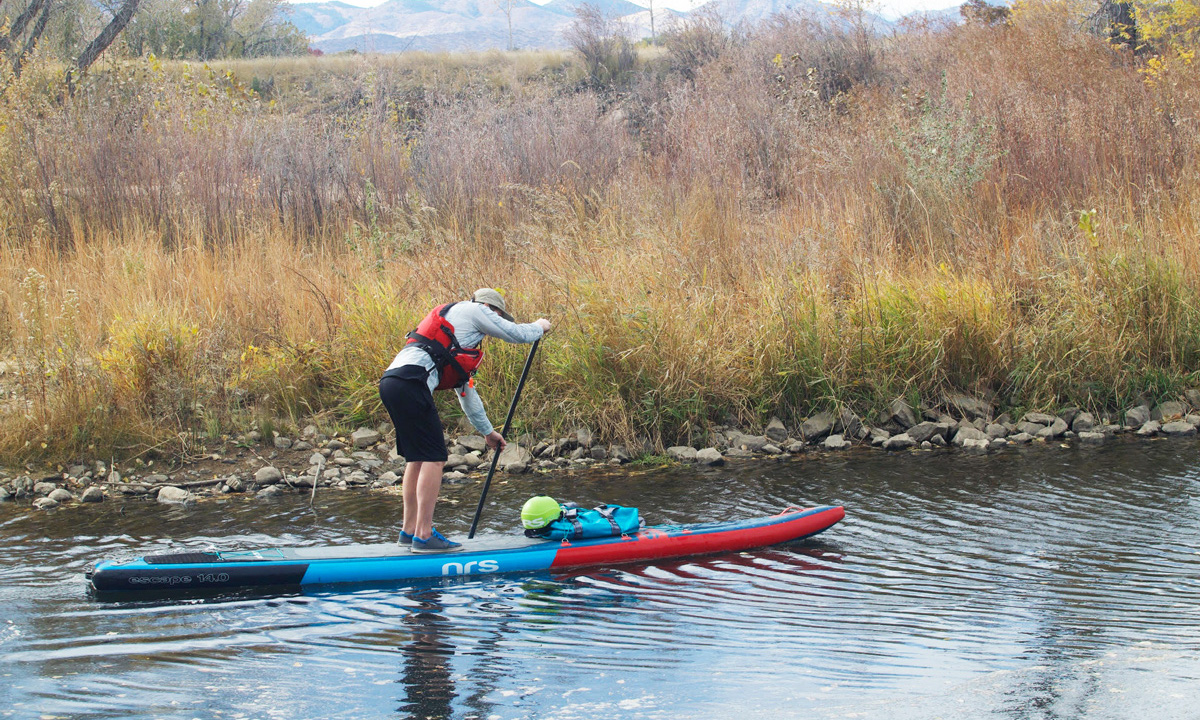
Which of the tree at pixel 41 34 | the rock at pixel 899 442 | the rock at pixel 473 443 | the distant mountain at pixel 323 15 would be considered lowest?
the rock at pixel 899 442

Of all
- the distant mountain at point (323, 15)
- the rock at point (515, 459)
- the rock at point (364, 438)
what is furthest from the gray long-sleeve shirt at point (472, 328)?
the distant mountain at point (323, 15)

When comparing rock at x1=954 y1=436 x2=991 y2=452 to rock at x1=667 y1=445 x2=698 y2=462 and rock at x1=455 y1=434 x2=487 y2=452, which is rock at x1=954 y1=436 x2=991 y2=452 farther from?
rock at x1=455 y1=434 x2=487 y2=452

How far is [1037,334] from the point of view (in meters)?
8.32

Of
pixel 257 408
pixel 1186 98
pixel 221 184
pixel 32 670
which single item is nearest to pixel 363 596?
pixel 32 670

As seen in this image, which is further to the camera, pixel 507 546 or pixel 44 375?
pixel 44 375

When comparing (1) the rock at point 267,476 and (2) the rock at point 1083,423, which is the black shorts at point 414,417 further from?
(2) the rock at point 1083,423

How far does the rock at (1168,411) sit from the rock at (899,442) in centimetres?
208

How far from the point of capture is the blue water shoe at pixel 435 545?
18.3 feet

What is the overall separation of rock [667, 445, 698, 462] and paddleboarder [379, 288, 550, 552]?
2.41 metres

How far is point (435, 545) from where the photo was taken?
18.4 ft

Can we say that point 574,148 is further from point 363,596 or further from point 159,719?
point 159,719

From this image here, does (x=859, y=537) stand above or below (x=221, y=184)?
below

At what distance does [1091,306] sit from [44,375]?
8.54 meters

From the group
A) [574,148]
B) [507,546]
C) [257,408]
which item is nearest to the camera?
[507,546]
